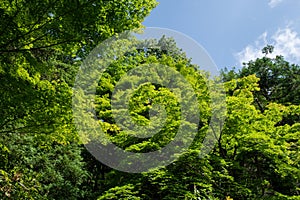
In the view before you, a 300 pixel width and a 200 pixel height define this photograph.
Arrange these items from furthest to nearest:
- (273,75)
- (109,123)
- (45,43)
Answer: (273,75) → (109,123) → (45,43)

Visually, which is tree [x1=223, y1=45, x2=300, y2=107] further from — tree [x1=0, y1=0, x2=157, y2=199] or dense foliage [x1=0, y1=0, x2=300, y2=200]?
tree [x1=0, y1=0, x2=157, y2=199]

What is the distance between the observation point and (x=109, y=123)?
7.11m

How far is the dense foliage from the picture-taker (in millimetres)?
2961

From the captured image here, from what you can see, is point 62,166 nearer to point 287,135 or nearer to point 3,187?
point 3,187

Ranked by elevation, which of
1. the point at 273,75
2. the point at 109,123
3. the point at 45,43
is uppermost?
the point at 273,75

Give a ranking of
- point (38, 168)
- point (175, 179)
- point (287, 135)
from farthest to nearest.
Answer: point (38, 168), point (287, 135), point (175, 179)

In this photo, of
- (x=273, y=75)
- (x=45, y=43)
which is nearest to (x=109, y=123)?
(x=45, y=43)

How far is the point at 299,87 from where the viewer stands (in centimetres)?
1309

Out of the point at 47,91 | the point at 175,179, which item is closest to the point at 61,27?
the point at 47,91

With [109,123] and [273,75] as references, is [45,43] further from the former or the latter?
[273,75]

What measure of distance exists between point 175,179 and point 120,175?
2110 millimetres

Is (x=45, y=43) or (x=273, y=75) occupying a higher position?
(x=273, y=75)

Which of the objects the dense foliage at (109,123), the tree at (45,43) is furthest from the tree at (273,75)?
the tree at (45,43)

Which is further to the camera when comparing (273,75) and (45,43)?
(273,75)
